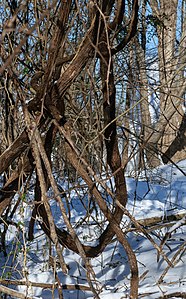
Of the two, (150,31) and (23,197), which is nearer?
(23,197)

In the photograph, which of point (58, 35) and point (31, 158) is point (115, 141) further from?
point (58, 35)

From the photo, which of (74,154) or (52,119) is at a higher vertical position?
(52,119)

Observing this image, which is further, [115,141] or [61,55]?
[115,141]

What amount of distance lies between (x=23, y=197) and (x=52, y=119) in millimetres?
418

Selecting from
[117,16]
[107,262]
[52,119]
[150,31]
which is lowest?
[107,262]

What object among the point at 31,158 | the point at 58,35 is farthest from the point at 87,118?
the point at 58,35

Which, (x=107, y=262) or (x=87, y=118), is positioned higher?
(x=87, y=118)

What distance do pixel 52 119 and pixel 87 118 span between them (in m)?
0.81

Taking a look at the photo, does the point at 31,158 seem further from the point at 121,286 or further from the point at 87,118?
the point at 121,286

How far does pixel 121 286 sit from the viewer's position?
10.9 ft

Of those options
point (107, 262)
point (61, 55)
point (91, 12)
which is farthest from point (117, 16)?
point (107, 262)

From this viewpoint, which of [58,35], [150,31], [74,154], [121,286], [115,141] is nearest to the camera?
[58,35]

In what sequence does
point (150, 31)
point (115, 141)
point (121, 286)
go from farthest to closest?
1. point (150, 31)
2. point (121, 286)
3. point (115, 141)

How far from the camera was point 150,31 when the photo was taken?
27.2 feet
